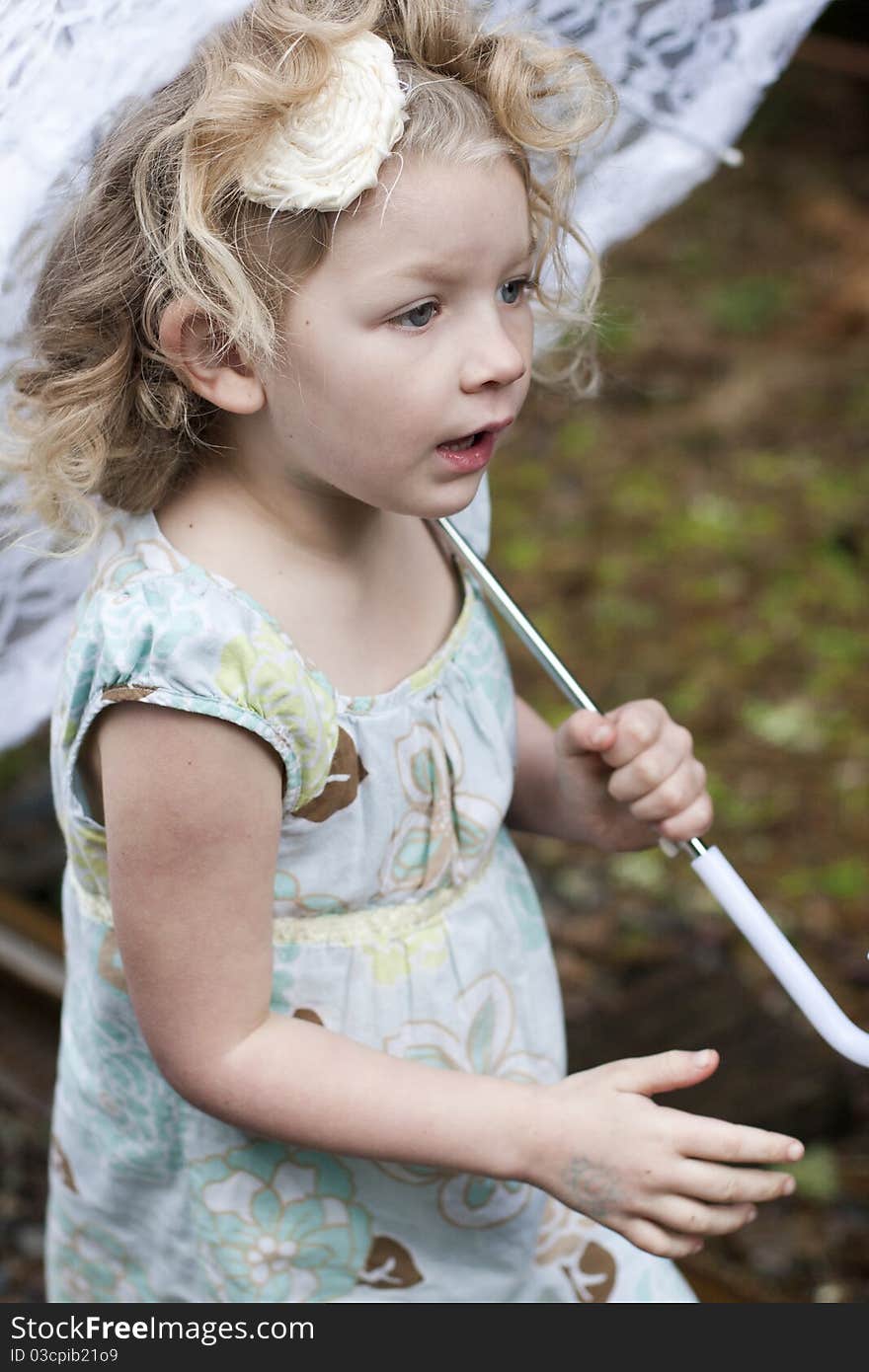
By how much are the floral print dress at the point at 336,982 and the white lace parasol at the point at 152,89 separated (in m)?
0.19

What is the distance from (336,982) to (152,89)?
796 mm

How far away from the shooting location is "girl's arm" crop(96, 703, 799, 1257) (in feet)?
4.32

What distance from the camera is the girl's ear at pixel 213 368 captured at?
4.53 ft

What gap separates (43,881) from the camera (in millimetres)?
3320

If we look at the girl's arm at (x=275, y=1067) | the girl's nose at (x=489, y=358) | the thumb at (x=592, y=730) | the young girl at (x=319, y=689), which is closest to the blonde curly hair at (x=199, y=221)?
the young girl at (x=319, y=689)

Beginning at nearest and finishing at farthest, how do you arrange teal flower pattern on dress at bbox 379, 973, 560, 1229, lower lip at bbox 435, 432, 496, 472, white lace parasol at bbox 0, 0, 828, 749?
1. white lace parasol at bbox 0, 0, 828, 749
2. lower lip at bbox 435, 432, 496, 472
3. teal flower pattern on dress at bbox 379, 973, 560, 1229

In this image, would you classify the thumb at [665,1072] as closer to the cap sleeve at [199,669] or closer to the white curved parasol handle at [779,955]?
the white curved parasol handle at [779,955]

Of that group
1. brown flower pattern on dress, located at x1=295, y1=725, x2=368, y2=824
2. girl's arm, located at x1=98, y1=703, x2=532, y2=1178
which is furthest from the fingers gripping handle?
brown flower pattern on dress, located at x1=295, y1=725, x2=368, y2=824

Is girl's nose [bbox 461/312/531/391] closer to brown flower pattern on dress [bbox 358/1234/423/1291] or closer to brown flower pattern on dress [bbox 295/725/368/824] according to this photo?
brown flower pattern on dress [bbox 295/725/368/824]

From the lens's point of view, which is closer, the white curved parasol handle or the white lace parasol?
the white lace parasol

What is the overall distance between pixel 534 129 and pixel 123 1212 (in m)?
1.15

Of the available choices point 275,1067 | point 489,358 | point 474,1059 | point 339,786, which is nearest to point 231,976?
point 275,1067

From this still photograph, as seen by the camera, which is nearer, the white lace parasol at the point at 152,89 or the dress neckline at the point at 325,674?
the white lace parasol at the point at 152,89

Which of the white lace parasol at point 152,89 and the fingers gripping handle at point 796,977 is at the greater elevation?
the white lace parasol at point 152,89
